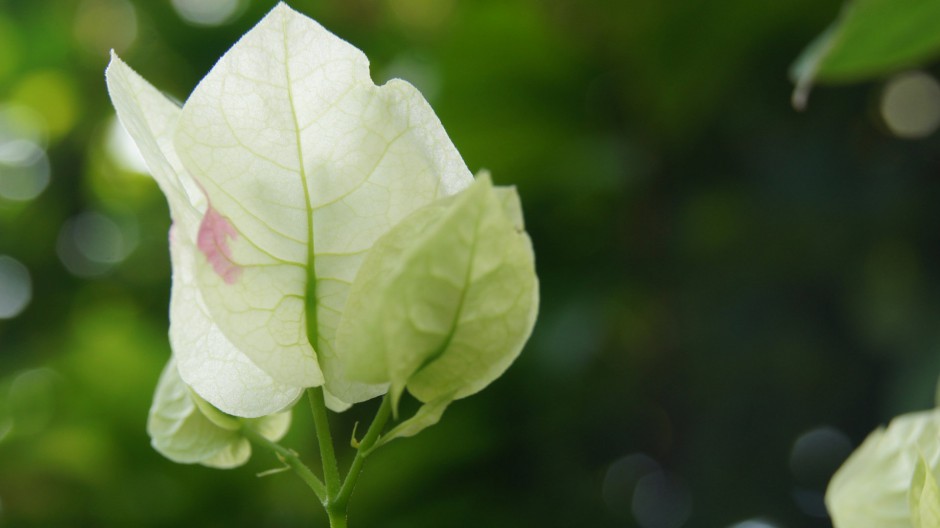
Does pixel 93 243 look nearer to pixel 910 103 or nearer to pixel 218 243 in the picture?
pixel 910 103

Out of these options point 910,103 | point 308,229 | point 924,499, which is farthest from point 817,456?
point 308,229

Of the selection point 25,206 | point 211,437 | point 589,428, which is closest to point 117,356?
point 25,206

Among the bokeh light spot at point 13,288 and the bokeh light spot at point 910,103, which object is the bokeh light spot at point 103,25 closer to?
the bokeh light spot at point 13,288

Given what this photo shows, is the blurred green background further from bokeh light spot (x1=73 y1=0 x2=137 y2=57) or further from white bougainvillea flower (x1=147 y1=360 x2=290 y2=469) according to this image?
white bougainvillea flower (x1=147 y1=360 x2=290 y2=469)

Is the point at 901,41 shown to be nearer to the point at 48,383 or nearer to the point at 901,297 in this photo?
the point at 901,297

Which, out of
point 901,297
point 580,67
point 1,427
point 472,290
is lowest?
point 1,427

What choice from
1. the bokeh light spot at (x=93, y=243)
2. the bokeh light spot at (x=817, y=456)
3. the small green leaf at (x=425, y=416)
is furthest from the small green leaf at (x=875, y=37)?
the bokeh light spot at (x=93, y=243)

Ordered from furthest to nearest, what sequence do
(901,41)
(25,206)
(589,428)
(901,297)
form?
(25,206) < (589,428) < (901,297) < (901,41)
